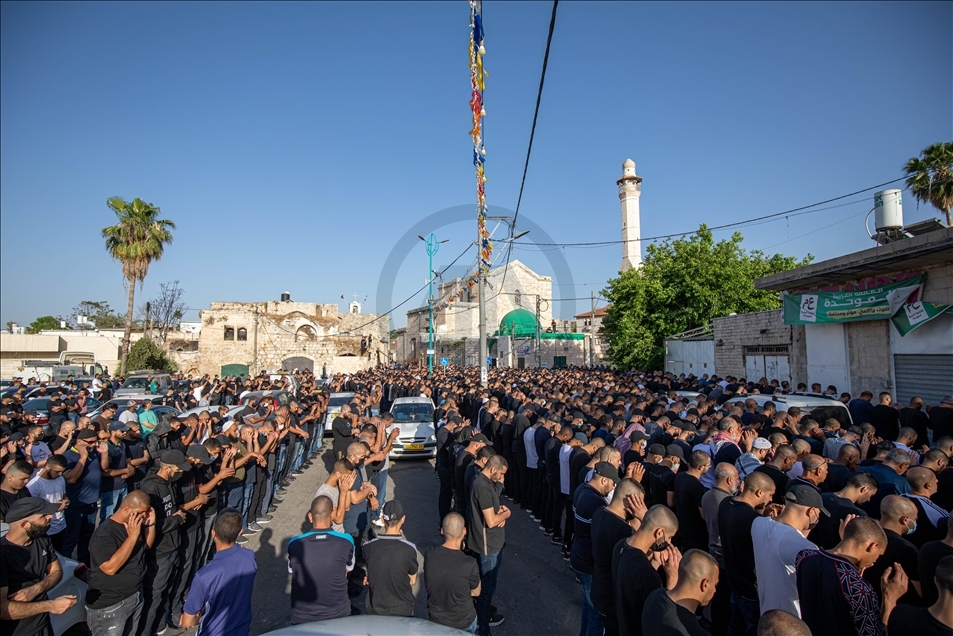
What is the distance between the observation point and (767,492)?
423cm

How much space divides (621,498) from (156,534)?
4.24 meters

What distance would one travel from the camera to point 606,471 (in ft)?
16.9

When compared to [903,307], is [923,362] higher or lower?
lower

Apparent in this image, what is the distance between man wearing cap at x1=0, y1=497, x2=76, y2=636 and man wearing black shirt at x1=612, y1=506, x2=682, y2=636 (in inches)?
141

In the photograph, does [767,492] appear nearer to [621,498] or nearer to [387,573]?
[621,498]

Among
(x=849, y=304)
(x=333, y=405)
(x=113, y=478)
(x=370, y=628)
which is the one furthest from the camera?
(x=333, y=405)

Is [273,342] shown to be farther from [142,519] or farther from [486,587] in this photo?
[486,587]

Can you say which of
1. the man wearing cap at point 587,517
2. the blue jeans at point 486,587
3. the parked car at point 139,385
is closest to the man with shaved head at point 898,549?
the man wearing cap at point 587,517

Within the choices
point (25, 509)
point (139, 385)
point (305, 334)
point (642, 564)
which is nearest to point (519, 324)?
point (305, 334)

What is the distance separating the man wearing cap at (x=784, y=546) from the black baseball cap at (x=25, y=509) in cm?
516

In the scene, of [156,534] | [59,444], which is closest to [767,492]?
[156,534]

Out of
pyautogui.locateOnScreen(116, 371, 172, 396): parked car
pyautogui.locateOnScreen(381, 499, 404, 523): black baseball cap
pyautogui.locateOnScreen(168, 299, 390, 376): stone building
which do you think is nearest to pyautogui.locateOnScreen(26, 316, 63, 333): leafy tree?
pyautogui.locateOnScreen(168, 299, 390, 376): stone building

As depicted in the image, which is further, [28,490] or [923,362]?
[923,362]

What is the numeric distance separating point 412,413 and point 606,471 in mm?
9190
